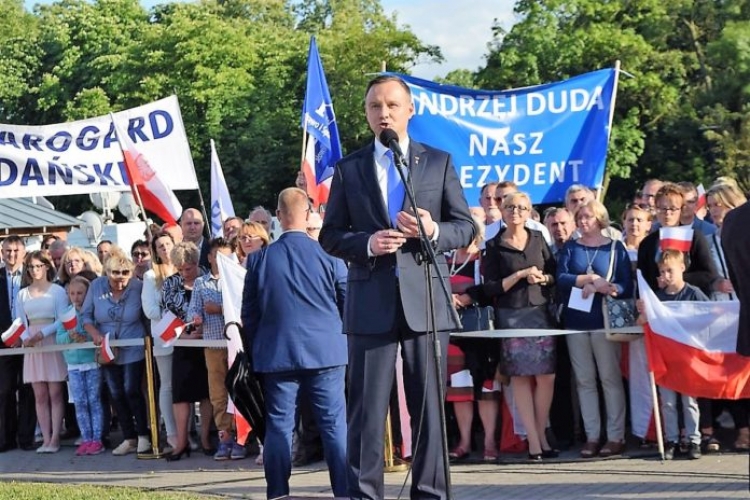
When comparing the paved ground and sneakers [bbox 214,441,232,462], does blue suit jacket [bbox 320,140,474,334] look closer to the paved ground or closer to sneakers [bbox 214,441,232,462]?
the paved ground

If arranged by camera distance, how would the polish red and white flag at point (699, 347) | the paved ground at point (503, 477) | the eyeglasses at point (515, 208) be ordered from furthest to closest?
1. the eyeglasses at point (515, 208)
2. the polish red and white flag at point (699, 347)
3. the paved ground at point (503, 477)

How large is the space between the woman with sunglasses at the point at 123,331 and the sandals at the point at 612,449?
4.21 meters

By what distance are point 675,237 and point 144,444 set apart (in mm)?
5176

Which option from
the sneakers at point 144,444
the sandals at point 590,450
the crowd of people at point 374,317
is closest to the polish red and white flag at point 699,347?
the crowd of people at point 374,317

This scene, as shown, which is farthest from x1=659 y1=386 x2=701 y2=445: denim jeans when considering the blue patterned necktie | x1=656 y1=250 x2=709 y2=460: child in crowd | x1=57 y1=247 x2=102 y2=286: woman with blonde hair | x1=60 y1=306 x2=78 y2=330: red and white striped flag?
x1=57 y1=247 x2=102 y2=286: woman with blonde hair

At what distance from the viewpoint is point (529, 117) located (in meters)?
12.6

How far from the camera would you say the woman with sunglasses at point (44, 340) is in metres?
12.9

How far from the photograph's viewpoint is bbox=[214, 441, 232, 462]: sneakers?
38.3 feet

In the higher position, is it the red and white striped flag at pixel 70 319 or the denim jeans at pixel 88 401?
the red and white striped flag at pixel 70 319

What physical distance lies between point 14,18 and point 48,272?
6591 cm

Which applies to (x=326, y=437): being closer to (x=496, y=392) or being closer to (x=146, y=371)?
(x=496, y=392)

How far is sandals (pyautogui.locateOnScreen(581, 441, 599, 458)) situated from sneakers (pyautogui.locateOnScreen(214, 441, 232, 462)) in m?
3.10

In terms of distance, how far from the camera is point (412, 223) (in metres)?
6.18

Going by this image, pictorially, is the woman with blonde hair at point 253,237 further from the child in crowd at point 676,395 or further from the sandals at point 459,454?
the child in crowd at point 676,395
